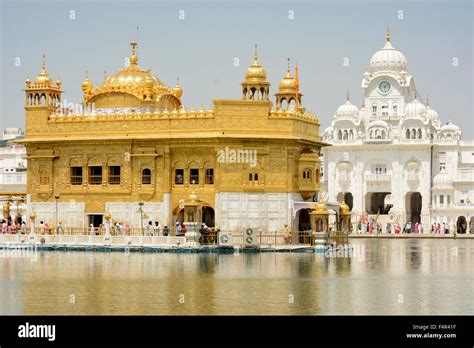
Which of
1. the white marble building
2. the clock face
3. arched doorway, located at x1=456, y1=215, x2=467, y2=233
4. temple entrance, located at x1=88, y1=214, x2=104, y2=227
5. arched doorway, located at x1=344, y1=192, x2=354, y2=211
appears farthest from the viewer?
the clock face

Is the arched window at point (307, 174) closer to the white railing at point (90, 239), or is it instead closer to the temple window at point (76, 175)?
the white railing at point (90, 239)

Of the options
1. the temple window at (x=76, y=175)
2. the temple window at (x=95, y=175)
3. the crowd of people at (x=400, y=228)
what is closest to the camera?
the temple window at (x=95, y=175)

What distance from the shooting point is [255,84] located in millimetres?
42344

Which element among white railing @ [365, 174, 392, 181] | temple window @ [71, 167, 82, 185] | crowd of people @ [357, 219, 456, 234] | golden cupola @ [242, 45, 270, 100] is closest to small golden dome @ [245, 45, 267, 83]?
golden cupola @ [242, 45, 270, 100]

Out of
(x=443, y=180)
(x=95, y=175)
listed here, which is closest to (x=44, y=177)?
(x=95, y=175)

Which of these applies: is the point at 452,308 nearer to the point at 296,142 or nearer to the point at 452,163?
the point at 296,142

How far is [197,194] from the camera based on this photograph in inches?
1684

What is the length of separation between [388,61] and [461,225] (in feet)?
47.9

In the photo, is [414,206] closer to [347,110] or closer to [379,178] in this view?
[379,178]

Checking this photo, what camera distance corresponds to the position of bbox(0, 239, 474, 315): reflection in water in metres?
22.9

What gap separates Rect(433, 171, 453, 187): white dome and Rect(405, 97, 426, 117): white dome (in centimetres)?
531

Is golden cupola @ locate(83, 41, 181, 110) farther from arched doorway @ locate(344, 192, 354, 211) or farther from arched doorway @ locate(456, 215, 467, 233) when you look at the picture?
arched doorway @ locate(344, 192, 354, 211)

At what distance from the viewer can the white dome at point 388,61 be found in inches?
2997

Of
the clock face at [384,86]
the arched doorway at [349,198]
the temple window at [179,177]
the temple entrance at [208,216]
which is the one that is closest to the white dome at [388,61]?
the clock face at [384,86]
